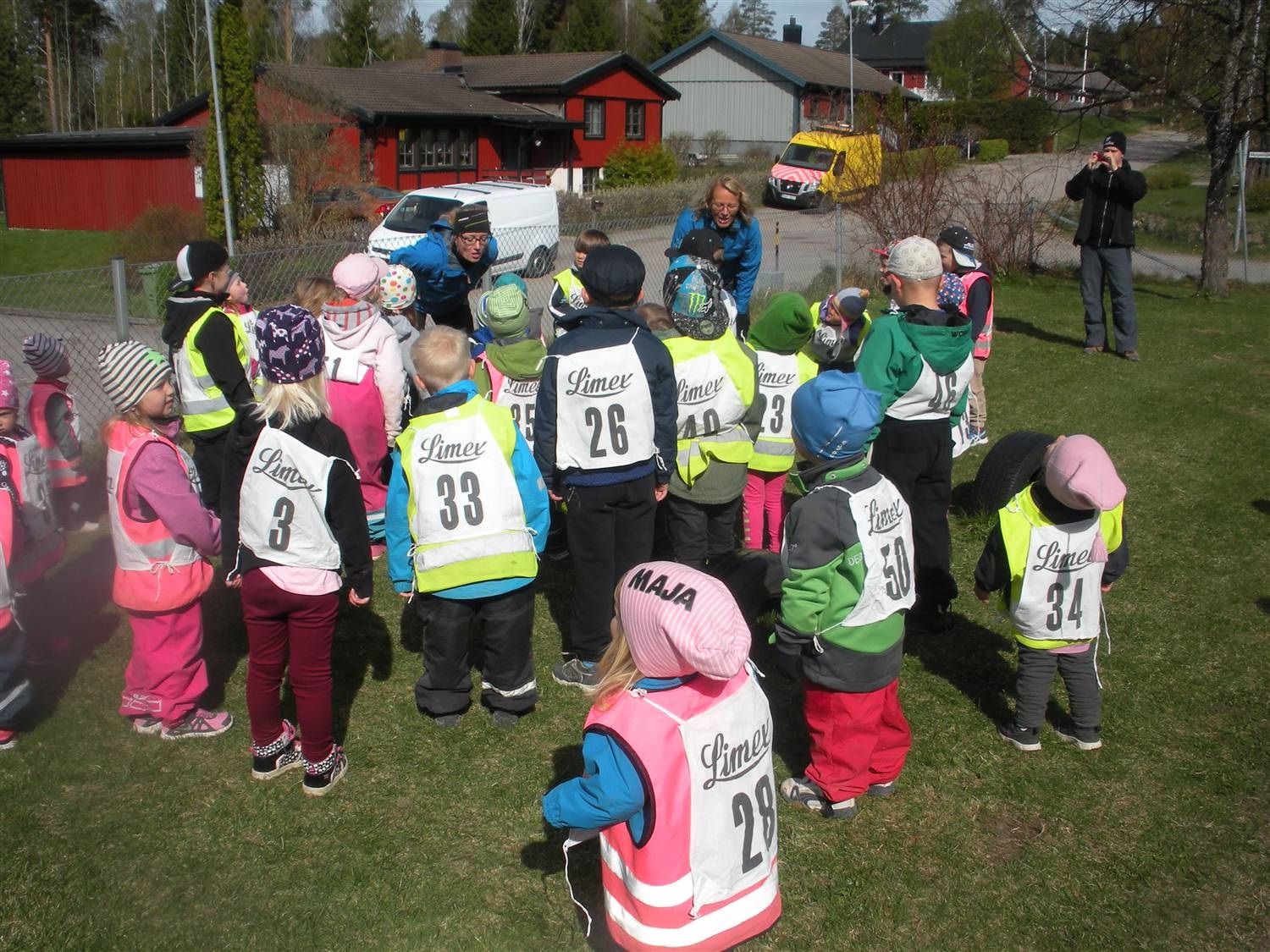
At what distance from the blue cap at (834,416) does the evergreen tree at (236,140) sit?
19.4 m

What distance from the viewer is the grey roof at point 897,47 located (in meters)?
79.4

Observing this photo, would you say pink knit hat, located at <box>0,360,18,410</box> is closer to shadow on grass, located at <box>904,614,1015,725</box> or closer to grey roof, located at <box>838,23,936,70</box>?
shadow on grass, located at <box>904,614,1015,725</box>

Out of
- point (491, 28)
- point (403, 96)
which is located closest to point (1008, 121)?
point (491, 28)

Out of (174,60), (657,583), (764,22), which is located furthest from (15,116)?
(764,22)

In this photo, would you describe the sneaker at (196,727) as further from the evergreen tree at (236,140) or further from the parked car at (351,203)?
the parked car at (351,203)

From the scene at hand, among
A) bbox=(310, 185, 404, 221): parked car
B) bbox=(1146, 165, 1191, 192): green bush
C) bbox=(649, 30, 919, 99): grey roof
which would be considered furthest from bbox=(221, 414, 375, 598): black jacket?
bbox=(649, 30, 919, 99): grey roof

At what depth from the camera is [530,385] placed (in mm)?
5590

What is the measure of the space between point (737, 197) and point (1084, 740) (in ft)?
13.2

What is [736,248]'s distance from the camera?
704 centimetres

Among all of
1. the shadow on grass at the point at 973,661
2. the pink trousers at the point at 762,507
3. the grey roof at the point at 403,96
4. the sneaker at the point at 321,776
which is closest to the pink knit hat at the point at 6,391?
the sneaker at the point at 321,776

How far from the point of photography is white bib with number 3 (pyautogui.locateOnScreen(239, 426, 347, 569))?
3.79 meters

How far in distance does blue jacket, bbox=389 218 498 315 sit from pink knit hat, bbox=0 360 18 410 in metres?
2.47

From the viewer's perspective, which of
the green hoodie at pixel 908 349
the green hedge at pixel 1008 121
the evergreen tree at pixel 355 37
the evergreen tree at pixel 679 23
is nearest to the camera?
the green hoodie at pixel 908 349

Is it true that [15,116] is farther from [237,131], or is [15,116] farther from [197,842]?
[197,842]
